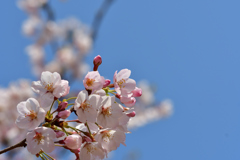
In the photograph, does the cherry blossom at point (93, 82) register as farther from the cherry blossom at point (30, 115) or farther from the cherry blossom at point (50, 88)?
the cherry blossom at point (30, 115)

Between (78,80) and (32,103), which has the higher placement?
(78,80)

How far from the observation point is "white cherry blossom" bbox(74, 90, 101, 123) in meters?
1.29

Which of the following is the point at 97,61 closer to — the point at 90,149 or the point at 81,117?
the point at 81,117

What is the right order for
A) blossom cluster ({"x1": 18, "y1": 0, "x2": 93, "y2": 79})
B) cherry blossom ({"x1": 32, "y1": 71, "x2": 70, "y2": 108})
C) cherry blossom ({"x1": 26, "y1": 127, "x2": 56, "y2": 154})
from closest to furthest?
cherry blossom ({"x1": 26, "y1": 127, "x2": 56, "y2": 154}) → cherry blossom ({"x1": 32, "y1": 71, "x2": 70, "y2": 108}) → blossom cluster ({"x1": 18, "y1": 0, "x2": 93, "y2": 79})

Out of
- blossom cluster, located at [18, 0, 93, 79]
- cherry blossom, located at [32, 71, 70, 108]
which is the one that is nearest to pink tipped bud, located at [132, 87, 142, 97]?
cherry blossom, located at [32, 71, 70, 108]

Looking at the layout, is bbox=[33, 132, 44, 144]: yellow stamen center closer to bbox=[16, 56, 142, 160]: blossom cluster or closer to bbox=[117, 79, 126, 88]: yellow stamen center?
bbox=[16, 56, 142, 160]: blossom cluster

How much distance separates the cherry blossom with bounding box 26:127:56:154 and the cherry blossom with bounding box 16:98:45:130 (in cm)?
6

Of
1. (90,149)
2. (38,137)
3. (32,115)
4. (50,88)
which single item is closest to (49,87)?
(50,88)

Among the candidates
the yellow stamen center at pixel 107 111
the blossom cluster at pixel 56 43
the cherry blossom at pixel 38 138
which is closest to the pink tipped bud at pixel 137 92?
the yellow stamen center at pixel 107 111

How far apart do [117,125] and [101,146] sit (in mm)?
132

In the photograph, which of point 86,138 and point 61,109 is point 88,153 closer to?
point 86,138

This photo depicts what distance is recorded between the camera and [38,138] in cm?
128

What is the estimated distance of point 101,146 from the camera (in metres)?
1.38

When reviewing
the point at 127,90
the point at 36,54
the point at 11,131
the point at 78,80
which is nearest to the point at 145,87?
the point at 78,80
